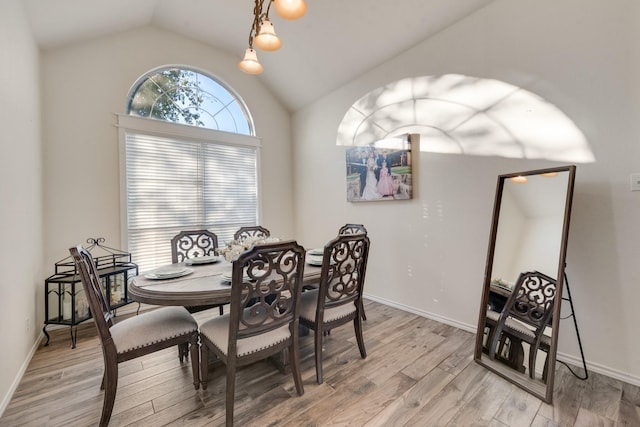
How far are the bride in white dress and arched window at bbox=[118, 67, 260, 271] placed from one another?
6.19ft

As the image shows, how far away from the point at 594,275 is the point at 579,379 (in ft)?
2.44

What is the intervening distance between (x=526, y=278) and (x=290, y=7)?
2.48 metres

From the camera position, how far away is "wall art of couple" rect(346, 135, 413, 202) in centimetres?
311

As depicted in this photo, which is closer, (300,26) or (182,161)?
(300,26)

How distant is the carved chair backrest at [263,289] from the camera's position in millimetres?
1460

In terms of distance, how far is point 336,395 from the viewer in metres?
1.79

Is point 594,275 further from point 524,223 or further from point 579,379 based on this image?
point 579,379

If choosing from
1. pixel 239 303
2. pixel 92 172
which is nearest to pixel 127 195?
pixel 92 172

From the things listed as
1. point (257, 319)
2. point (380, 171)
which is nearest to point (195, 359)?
point (257, 319)

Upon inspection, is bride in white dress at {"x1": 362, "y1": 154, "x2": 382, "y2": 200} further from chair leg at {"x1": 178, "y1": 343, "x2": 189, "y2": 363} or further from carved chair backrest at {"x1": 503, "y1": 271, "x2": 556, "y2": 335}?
chair leg at {"x1": 178, "y1": 343, "x2": 189, "y2": 363}

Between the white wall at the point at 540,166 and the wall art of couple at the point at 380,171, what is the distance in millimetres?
152

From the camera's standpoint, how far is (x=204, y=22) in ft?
11.4

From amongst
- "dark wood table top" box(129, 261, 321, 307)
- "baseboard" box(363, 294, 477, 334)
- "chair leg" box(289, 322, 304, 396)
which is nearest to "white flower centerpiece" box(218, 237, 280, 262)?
"dark wood table top" box(129, 261, 321, 307)

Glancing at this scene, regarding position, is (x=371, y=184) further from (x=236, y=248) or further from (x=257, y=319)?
(x=257, y=319)
